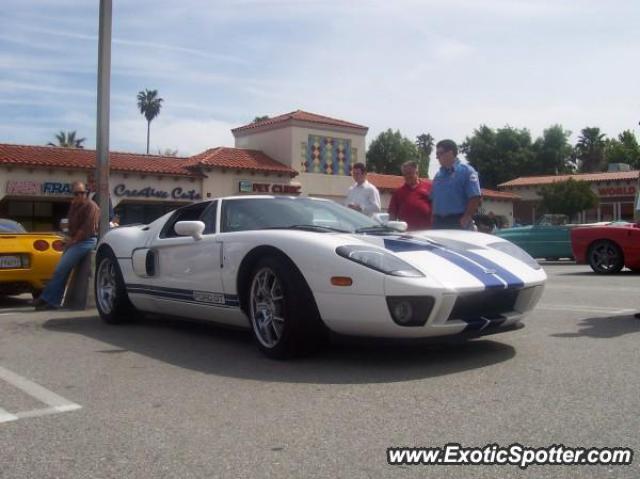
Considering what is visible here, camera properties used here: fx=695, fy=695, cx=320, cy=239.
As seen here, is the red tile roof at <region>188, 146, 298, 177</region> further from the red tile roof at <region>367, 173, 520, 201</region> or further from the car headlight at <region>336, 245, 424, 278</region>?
the car headlight at <region>336, 245, 424, 278</region>

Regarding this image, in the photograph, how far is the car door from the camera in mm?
5055

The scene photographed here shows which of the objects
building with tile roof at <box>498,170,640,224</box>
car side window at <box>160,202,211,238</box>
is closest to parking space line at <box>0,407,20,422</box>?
car side window at <box>160,202,211,238</box>

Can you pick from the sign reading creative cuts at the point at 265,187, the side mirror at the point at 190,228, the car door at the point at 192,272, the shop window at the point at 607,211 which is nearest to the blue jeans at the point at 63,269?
the car door at the point at 192,272

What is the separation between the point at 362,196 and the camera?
844 centimetres

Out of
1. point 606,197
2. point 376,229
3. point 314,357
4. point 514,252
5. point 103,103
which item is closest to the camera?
point 314,357

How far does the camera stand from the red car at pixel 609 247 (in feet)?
39.2

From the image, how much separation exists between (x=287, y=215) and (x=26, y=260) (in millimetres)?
4219

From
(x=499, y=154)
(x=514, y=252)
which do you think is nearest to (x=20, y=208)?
(x=514, y=252)

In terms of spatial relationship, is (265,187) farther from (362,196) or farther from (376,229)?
(376,229)

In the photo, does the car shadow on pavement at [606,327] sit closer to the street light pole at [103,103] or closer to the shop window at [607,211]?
the street light pole at [103,103]

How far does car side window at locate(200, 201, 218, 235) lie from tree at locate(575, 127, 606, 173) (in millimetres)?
71868

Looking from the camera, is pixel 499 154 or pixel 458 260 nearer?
pixel 458 260

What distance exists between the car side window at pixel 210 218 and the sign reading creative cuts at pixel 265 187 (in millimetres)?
26651

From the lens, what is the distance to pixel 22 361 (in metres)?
4.69
